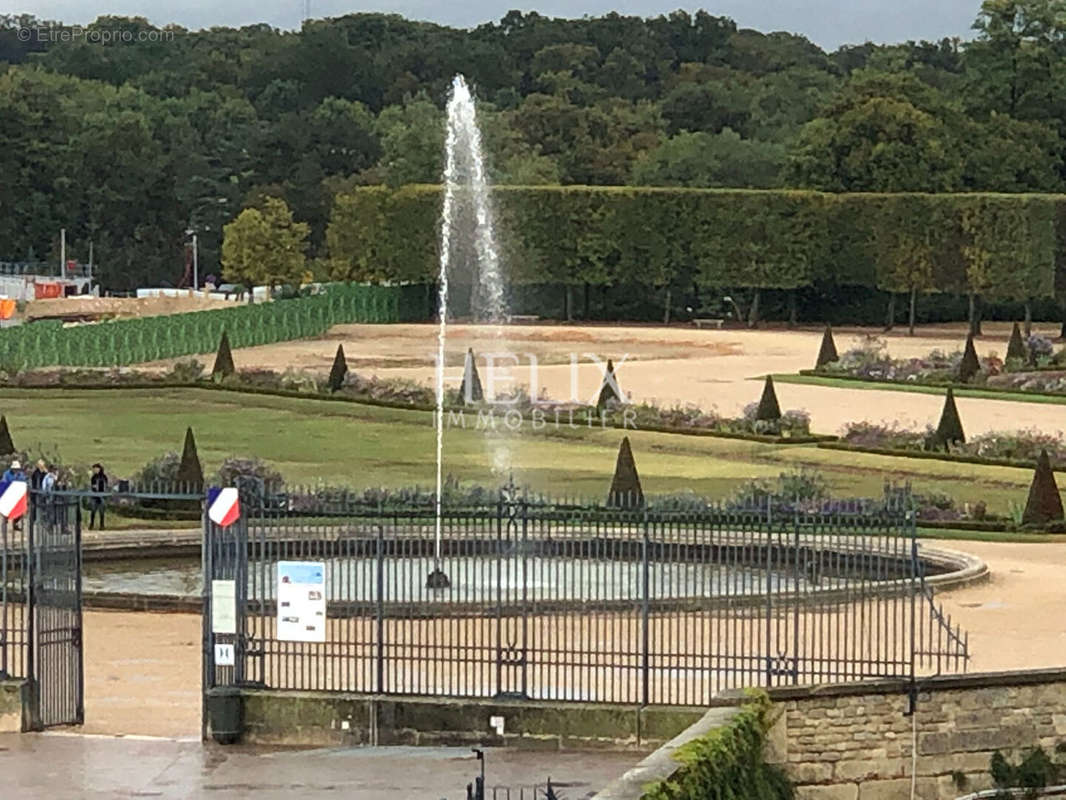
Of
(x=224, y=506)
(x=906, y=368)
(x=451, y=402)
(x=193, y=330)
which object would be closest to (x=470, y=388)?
(x=451, y=402)

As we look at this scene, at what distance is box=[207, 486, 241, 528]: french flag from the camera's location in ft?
63.7

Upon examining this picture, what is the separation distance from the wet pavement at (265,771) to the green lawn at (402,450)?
56.2 ft

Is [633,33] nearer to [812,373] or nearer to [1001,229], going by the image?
[1001,229]

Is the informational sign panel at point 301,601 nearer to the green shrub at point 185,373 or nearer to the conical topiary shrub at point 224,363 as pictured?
the green shrub at point 185,373

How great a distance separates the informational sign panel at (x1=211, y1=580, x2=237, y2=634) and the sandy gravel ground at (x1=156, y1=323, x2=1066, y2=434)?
2708 centimetres

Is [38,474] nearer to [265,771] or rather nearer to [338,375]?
[265,771]

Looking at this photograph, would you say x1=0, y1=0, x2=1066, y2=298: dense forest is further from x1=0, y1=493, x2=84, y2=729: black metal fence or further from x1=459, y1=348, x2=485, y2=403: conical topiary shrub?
x1=0, y1=493, x2=84, y2=729: black metal fence

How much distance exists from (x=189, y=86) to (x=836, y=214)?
228 ft

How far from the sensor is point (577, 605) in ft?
75.3

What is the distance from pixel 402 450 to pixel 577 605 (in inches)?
784

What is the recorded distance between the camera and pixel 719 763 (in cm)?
1655

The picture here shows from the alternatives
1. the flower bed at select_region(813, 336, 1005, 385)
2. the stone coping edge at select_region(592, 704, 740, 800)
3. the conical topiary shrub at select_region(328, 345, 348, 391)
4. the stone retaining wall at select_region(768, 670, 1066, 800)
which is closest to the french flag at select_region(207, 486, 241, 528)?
→ the stone coping edge at select_region(592, 704, 740, 800)

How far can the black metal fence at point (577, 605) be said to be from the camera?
65.0ft

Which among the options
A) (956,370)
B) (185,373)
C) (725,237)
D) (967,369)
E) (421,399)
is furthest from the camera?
(725,237)
